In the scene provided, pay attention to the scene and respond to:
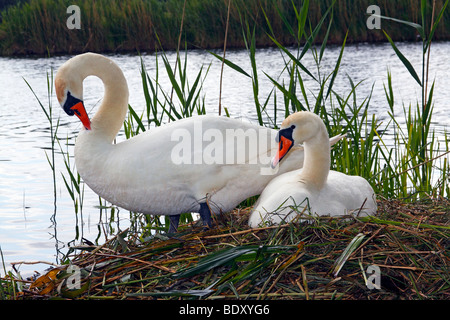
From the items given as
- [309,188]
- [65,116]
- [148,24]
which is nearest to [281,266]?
[309,188]

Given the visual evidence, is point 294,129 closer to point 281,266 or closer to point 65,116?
point 281,266

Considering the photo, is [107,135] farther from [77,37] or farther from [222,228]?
[77,37]

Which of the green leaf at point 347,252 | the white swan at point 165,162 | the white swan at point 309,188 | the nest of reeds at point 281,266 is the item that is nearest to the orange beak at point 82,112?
the white swan at point 165,162

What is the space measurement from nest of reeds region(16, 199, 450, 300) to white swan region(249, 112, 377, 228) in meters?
0.23

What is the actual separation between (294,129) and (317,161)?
0.71ft

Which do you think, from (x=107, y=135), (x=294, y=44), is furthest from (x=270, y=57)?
(x=107, y=135)

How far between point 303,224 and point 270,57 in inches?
489

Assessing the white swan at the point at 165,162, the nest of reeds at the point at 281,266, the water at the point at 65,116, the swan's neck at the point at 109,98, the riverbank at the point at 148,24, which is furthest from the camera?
the riverbank at the point at 148,24

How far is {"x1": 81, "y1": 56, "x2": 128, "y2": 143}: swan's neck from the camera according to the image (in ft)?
12.4

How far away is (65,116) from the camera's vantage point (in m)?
10.3

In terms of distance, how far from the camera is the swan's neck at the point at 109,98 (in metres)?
3.78

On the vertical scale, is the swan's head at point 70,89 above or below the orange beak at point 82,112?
above

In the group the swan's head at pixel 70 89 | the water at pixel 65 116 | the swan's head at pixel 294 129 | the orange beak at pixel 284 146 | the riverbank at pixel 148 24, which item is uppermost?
the riverbank at pixel 148 24

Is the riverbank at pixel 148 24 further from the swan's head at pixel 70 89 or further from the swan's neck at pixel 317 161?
the swan's neck at pixel 317 161
